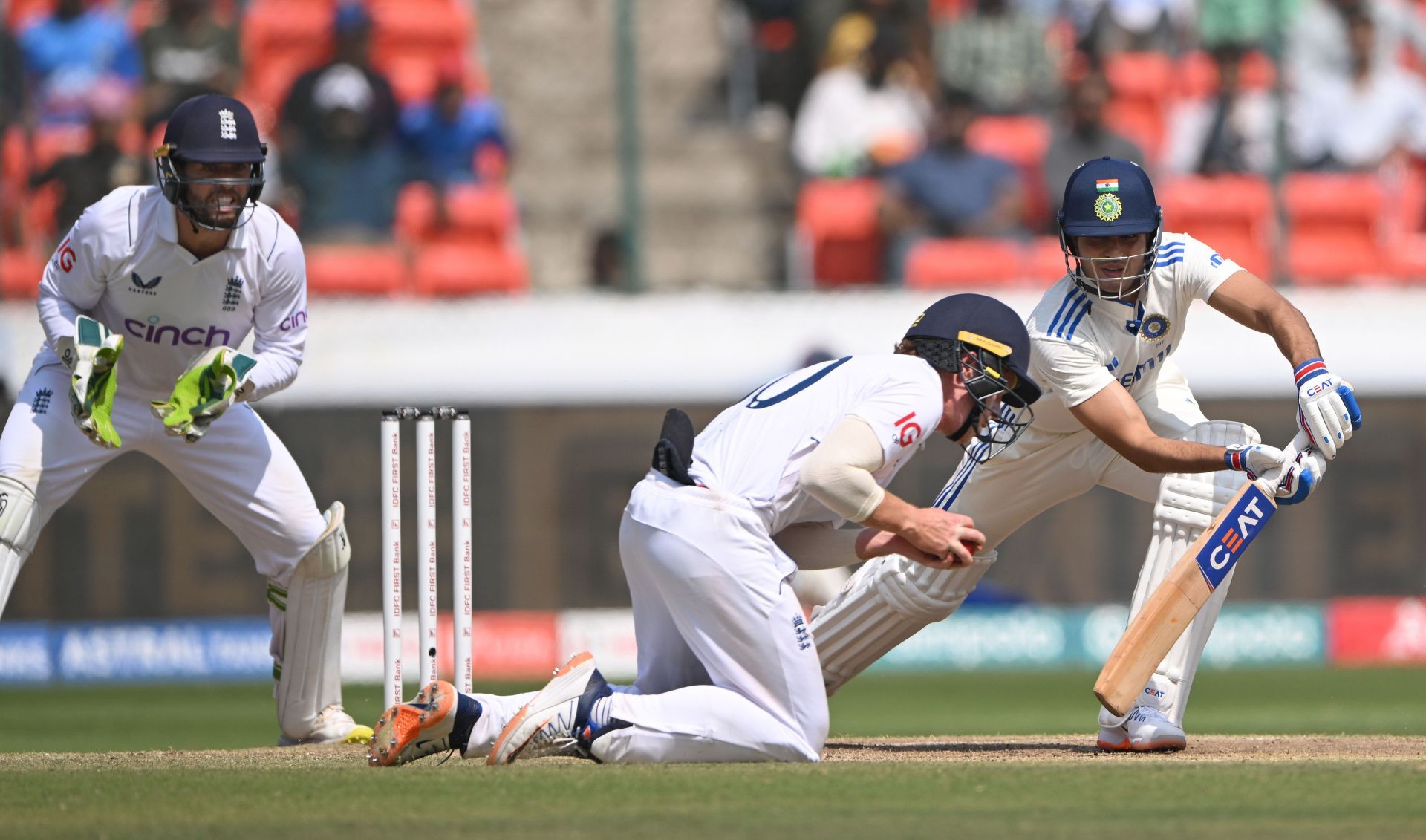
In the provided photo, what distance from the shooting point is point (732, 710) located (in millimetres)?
4918

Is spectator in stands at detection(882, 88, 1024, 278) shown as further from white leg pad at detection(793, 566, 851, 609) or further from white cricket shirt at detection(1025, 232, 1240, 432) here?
white cricket shirt at detection(1025, 232, 1240, 432)

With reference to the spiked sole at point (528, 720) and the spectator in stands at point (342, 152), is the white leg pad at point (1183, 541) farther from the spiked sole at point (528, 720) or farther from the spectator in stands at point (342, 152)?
the spectator in stands at point (342, 152)

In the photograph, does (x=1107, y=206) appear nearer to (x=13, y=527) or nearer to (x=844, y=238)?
(x=13, y=527)

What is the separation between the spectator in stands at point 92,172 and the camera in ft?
36.8

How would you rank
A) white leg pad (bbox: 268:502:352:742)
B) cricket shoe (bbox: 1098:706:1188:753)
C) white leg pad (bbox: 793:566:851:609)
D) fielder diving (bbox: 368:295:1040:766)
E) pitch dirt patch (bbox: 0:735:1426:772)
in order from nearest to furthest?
1. fielder diving (bbox: 368:295:1040:766)
2. pitch dirt patch (bbox: 0:735:1426:772)
3. cricket shoe (bbox: 1098:706:1188:753)
4. white leg pad (bbox: 268:502:352:742)
5. white leg pad (bbox: 793:566:851:609)

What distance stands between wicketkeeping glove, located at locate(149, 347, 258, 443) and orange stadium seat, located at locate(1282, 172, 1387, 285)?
8100 mm

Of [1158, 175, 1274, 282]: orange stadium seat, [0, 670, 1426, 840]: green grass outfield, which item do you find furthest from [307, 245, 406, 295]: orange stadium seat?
[0, 670, 1426, 840]: green grass outfield

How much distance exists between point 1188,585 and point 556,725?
1.89 m

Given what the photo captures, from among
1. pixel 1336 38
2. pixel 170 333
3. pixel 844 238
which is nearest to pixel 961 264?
pixel 844 238

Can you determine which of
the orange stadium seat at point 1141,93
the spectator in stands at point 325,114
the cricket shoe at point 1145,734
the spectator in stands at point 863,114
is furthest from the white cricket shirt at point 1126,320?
the orange stadium seat at point 1141,93

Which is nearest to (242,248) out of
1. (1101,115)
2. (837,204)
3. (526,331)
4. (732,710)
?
(732,710)

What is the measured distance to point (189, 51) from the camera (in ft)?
40.4

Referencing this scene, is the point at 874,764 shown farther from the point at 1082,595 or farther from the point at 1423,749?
the point at 1082,595

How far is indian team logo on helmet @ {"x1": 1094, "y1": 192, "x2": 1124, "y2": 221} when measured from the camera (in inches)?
220
